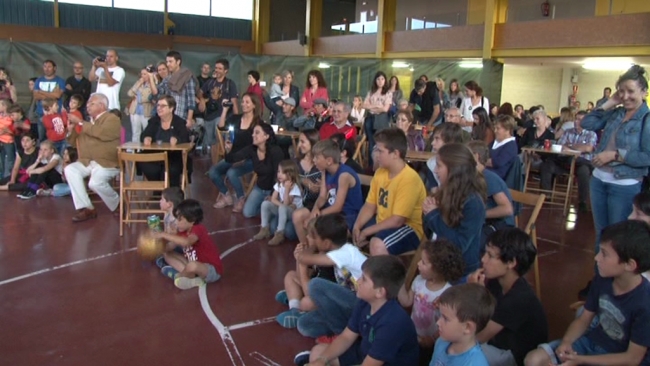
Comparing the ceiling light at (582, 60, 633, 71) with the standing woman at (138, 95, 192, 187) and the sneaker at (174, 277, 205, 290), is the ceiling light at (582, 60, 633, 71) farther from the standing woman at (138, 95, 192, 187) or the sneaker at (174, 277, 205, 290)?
the sneaker at (174, 277, 205, 290)

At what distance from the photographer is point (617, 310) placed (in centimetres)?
242

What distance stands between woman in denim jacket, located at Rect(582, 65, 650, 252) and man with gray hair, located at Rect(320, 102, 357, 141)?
3.30m

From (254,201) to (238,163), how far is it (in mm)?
597

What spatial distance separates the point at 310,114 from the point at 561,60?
29.4 feet

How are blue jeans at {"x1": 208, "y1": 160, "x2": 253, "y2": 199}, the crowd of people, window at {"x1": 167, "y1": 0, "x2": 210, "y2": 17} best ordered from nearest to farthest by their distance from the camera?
1. the crowd of people
2. blue jeans at {"x1": 208, "y1": 160, "x2": 253, "y2": 199}
3. window at {"x1": 167, "y1": 0, "x2": 210, "y2": 17}

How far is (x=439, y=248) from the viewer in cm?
289

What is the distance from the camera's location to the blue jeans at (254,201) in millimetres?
6336

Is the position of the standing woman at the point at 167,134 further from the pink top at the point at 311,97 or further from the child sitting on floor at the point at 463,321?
the child sitting on floor at the point at 463,321

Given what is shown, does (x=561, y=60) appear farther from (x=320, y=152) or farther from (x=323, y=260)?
(x=323, y=260)

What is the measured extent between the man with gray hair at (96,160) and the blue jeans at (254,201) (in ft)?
4.81

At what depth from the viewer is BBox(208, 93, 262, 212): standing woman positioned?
6.66 metres

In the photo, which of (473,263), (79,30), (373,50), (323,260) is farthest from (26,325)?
(79,30)

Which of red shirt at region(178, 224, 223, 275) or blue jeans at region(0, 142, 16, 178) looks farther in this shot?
blue jeans at region(0, 142, 16, 178)

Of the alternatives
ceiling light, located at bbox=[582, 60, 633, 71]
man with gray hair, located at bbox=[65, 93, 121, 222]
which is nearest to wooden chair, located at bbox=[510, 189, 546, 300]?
man with gray hair, located at bbox=[65, 93, 121, 222]
